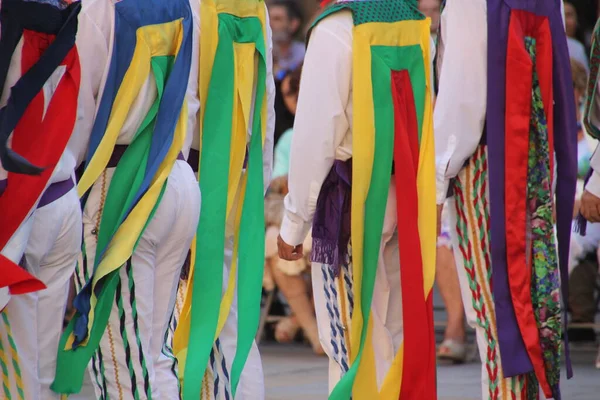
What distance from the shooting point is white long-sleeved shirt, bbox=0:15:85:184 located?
13.1ft

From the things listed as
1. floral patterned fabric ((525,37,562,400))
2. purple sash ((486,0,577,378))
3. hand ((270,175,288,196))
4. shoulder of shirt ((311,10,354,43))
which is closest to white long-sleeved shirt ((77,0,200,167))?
shoulder of shirt ((311,10,354,43))

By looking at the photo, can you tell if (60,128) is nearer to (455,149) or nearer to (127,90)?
(127,90)

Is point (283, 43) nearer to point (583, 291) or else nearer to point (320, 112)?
point (583, 291)

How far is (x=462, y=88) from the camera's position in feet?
17.1

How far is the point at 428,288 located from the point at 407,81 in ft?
2.70

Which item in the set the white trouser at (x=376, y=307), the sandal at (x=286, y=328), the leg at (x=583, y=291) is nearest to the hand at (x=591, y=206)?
the white trouser at (x=376, y=307)

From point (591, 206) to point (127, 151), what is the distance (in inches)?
79.8

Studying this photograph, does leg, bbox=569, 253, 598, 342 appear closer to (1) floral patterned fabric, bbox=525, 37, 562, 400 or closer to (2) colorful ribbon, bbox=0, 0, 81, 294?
(1) floral patterned fabric, bbox=525, 37, 562, 400

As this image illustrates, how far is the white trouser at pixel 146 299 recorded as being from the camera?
15.0 feet

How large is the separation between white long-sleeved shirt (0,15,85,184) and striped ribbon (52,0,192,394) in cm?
7

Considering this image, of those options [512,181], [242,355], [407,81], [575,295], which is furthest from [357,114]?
[575,295]

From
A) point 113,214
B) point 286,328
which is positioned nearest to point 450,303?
point 286,328

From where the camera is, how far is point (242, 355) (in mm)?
5316

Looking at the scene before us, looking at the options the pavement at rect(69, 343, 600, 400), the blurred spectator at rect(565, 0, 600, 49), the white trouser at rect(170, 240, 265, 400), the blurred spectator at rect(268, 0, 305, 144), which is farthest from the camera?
the blurred spectator at rect(565, 0, 600, 49)
